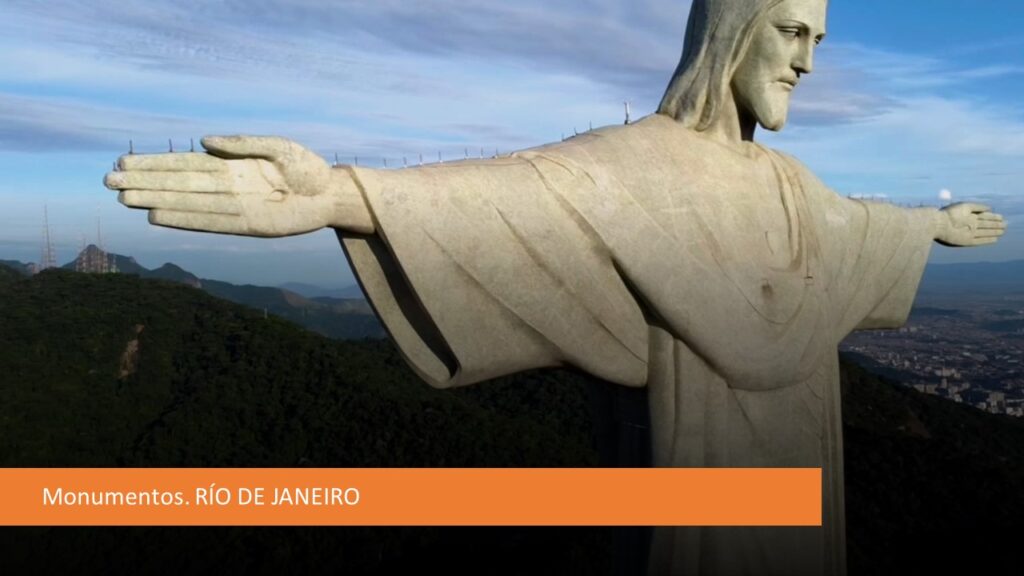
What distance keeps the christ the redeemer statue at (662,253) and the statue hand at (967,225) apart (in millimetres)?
825

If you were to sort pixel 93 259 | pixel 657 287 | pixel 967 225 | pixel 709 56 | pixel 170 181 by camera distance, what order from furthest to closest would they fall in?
pixel 93 259 < pixel 967 225 < pixel 709 56 < pixel 657 287 < pixel 170 181

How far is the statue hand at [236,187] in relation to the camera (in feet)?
11.3

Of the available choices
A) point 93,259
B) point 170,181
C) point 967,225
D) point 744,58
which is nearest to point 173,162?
point 170,181

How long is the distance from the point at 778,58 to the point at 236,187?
2564 millimetres

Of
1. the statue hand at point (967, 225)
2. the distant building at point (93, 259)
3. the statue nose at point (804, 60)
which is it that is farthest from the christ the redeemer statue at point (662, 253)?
the distant building at point (93, 259)

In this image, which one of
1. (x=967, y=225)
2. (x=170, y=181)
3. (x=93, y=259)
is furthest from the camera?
(x=93, y=259)

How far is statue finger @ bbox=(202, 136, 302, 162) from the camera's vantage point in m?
3.48

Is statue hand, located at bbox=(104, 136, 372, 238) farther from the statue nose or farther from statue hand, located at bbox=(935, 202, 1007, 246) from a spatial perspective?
statue hand, located at bbox=(935, 202, 1007, 246)

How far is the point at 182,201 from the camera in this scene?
3.46m

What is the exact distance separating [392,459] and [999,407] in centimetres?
1327

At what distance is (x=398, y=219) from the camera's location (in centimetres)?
384

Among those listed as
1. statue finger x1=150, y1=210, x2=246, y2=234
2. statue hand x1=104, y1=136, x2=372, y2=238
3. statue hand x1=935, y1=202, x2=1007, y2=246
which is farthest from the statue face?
statue finger x1=150, y1=210, x2=246, y2=234

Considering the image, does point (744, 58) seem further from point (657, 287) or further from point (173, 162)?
point (173, 162)

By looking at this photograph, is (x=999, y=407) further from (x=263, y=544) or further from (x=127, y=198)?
(x=127, y=198)
